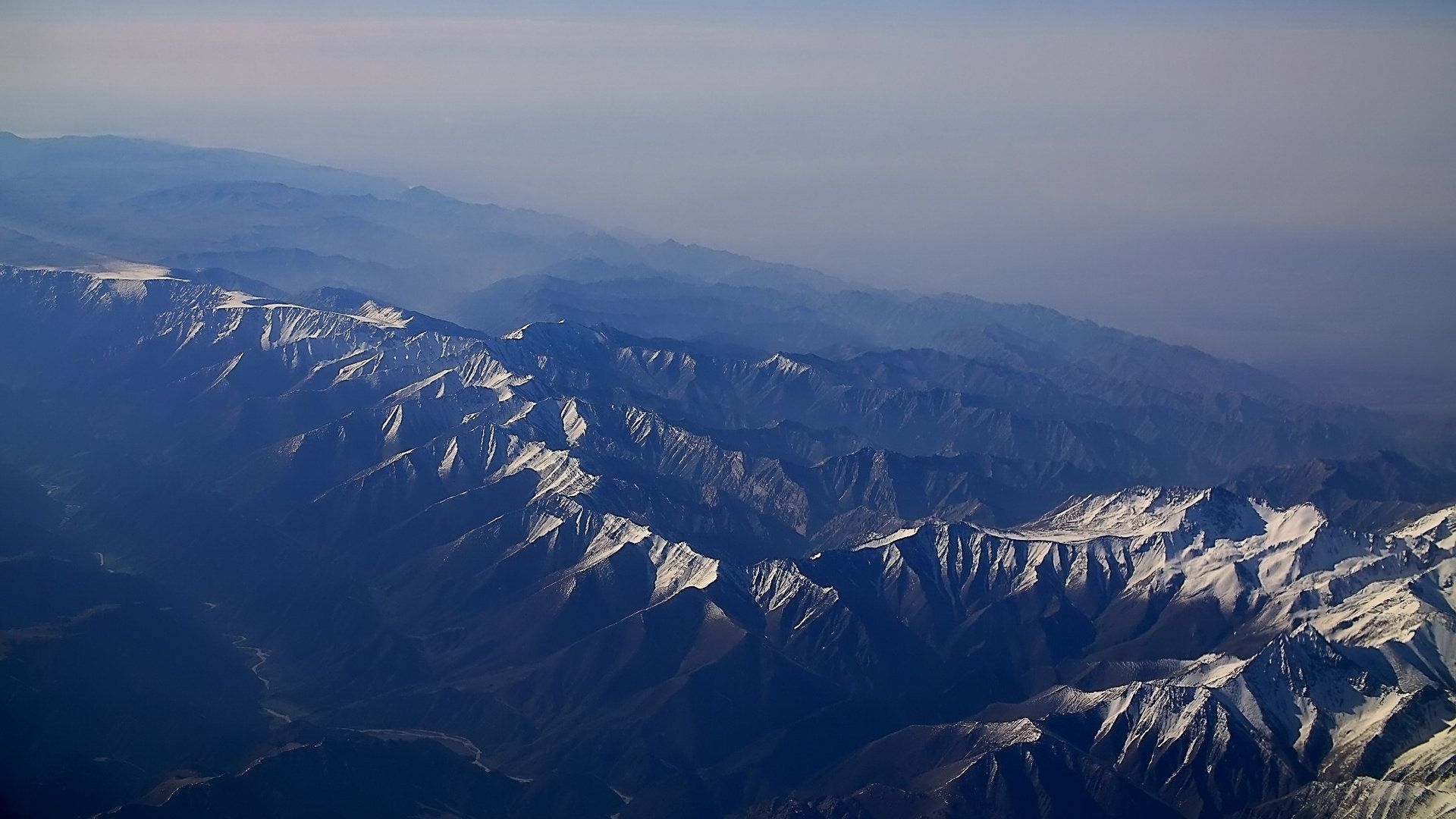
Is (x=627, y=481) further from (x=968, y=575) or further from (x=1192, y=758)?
(x=1192, y=758)

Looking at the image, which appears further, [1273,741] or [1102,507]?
[1102,507]

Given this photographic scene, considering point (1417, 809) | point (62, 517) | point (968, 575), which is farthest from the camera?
point (62, 517)

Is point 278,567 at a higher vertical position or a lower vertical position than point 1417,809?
lower

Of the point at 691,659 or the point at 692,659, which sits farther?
the point at 691,659

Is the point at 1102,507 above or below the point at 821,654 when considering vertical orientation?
above

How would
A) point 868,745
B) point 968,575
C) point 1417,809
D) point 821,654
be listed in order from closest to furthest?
point 1417,809 → point 868,745 → point 821,654 → point 968,575

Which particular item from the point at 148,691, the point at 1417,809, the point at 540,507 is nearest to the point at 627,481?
the point at 540,507

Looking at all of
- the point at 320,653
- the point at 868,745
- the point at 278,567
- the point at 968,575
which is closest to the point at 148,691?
the point at 320,653

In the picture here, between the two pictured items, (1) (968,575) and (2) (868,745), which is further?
(1) (968,575)

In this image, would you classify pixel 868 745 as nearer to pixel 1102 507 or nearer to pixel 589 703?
pixel 589 703
